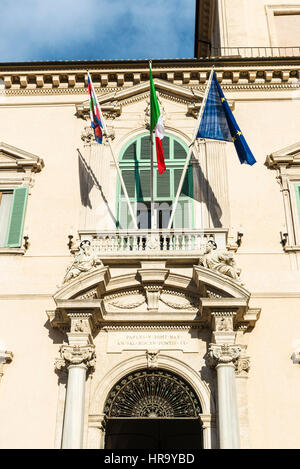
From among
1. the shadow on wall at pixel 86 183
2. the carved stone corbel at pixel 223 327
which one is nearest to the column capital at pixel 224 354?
the carved stone corbel at pixel 223 327

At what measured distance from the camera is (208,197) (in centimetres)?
1374

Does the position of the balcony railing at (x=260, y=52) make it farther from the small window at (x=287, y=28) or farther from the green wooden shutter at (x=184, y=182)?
the green wooden shutter at (x=184, y=182)

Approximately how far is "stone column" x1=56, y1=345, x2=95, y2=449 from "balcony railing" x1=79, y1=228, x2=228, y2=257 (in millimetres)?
2225

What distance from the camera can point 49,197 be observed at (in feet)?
45.8

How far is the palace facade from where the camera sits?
36.5ft

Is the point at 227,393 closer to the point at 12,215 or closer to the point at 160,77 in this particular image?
the point at 12,215

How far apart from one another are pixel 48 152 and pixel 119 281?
4.33 m

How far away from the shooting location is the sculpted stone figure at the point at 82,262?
11820 mm

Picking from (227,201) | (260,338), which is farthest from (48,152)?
(260,338)

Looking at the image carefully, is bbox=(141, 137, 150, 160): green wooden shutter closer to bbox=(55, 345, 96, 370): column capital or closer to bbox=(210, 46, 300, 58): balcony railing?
bbox=(210, 46, 300, 58): balcony railing

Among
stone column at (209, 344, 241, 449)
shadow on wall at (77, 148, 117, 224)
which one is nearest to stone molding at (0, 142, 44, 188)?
shadow on wall at (77, 148, 117, 224)

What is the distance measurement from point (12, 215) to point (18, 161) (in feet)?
4.72

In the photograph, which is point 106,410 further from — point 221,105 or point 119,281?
point 221,105

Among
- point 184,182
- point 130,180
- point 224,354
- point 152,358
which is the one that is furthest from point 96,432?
point 184,182
